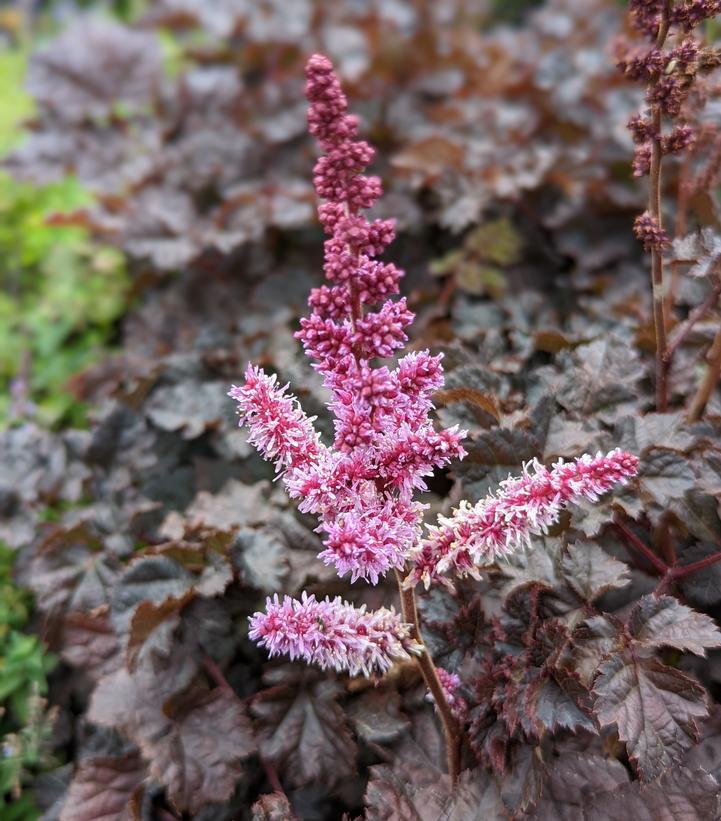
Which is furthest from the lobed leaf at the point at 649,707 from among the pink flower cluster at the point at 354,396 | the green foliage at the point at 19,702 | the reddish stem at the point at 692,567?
the green foliage at the point at 19,702

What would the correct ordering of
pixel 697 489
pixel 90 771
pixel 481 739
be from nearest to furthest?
pixel 481 739 → pixel 697 489 → pixel 90 771

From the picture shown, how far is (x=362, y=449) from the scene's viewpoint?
3.63ft

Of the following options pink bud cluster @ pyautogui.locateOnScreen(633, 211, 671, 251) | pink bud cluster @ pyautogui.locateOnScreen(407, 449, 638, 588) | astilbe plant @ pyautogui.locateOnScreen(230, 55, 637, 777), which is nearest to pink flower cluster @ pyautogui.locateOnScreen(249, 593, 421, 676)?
astilbe plant @ pyautogui.locateOnScreen(230, 55, 637, 777)

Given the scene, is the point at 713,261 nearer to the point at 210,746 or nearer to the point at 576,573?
the point at 576,573

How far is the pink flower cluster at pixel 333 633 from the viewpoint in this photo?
1.12 m

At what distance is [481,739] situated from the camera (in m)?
1.43

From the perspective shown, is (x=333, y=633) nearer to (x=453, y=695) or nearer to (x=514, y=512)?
(x=514, y=512)

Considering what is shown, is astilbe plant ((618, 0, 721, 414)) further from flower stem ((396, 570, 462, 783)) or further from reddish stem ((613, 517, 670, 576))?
flower stem ((396, 570, 462, 783))

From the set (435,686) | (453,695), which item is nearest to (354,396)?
(435,686)

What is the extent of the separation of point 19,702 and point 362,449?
1.38 meters

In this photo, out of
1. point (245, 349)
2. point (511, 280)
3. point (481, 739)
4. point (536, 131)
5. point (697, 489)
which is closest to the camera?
point (481, 739)

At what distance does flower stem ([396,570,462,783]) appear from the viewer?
4.14 feet

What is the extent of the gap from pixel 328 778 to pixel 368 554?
2.46ft

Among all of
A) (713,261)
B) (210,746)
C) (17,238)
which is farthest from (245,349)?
(17,238)
